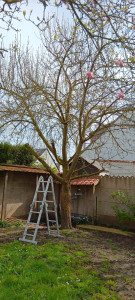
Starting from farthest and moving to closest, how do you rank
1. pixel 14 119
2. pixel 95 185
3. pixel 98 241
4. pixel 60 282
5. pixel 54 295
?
pixel 95 185, pixel 14 119, pixel 98 241, pixel 60 282, pixel 54 295

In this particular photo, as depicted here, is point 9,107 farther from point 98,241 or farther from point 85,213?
point 85,213

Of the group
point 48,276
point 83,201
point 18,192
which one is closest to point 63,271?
point 48,276

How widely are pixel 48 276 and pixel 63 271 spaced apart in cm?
35

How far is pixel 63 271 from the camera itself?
3.87 metres

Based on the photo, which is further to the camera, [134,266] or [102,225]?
[102,225]

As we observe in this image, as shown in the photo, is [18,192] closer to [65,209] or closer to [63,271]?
[65,209]

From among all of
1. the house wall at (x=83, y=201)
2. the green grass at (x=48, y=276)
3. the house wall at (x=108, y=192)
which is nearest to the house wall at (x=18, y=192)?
the house wall at (x=83, y=201)

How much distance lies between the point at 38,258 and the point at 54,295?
58.8 inches

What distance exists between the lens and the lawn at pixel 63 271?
3164 millimetres

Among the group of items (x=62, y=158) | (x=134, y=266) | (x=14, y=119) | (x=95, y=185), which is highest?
(x=14, y=119)

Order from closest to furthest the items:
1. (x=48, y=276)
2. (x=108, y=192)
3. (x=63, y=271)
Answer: (x=48, y=276) → (x=63, y=271) → (x=108, y=192)

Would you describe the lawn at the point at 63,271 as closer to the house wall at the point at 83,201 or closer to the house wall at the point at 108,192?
the house wall at the point at 108,192

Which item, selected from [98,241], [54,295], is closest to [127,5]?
[54,295]

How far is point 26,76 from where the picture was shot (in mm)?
7141
